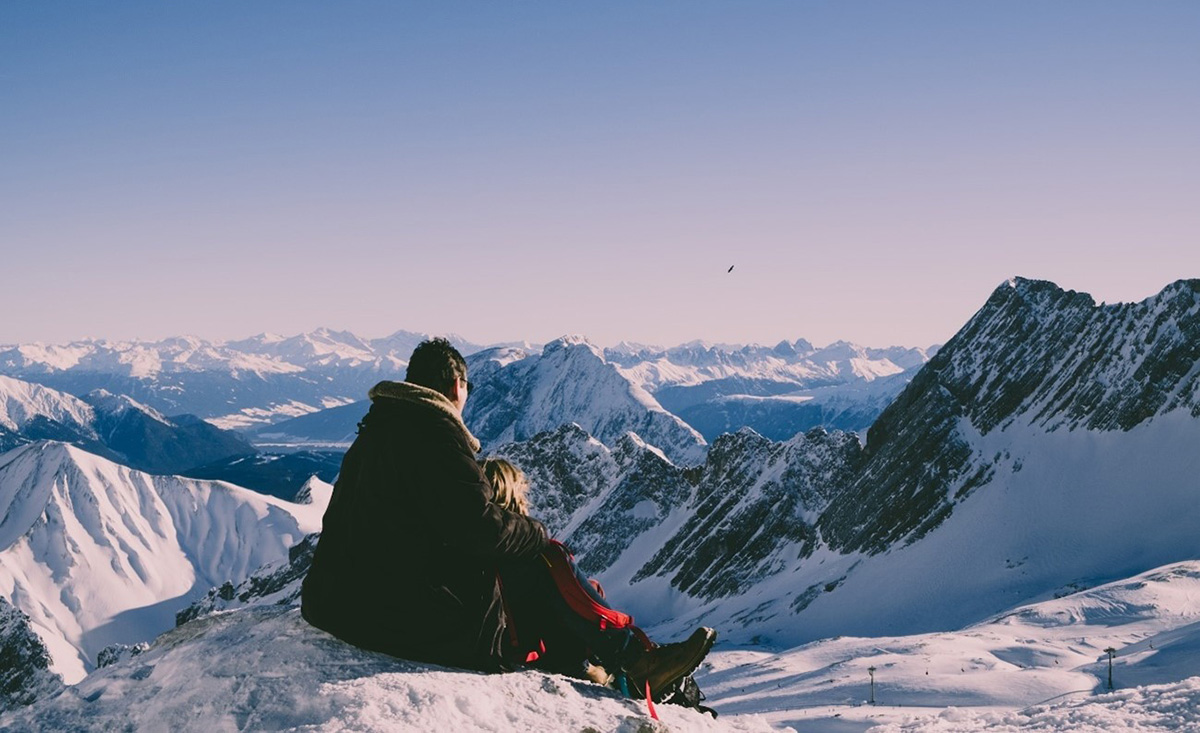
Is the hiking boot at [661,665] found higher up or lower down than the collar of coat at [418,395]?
lower down

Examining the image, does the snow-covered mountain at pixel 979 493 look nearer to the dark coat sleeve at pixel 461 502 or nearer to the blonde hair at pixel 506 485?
the blonde hair at pixel 506 485

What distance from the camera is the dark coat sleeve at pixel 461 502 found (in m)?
7.24

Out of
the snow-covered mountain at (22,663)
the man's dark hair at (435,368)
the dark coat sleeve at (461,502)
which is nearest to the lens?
the dark coat sleeve at (461,502)

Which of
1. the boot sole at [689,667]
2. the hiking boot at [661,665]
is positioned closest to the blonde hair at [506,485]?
the hiking boot at [661,665]

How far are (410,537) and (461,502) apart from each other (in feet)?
1.81

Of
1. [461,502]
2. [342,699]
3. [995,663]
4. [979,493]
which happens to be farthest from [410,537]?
A: [979,493]

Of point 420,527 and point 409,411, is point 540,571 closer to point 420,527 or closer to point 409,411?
point 420,527

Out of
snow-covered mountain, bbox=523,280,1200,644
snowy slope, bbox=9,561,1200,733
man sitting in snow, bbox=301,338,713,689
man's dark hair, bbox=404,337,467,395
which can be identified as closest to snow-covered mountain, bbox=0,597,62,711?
snowy slope, bbox=9,561,1200,733

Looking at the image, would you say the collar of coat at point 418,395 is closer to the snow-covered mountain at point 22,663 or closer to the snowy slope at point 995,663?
the snowy slope at point 995,663

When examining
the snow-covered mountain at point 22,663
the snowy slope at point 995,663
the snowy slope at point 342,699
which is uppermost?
the snowy slope at point 342,699

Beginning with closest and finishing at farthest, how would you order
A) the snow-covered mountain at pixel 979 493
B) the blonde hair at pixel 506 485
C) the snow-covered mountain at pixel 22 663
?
the blonde hair at pixel 506 485 → the snow-covered mountain at pixel 22 663 → the snow-covered mountain at pixel 979 493

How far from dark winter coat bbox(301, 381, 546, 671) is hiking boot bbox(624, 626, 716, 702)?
196 cm

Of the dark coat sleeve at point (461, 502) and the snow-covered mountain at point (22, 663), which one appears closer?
the dark coat sleeve at point (461, 502)

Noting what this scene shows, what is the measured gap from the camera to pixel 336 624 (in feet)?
24.8
